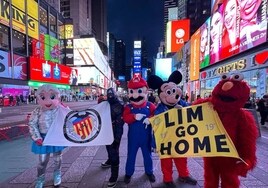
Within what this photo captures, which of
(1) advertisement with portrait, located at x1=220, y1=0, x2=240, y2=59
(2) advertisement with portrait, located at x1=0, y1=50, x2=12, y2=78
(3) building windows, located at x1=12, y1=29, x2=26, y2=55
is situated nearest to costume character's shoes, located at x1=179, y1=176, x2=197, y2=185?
(1) advertisement with portrait, located at x1=220, y1=0, x2=240, y2=59

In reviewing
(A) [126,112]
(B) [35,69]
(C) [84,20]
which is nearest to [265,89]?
(A) [126,112]

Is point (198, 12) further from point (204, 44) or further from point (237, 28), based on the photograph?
point (237, 28)

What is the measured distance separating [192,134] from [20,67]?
36.8 m

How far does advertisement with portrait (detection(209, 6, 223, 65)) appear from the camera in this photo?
29656 millimetres

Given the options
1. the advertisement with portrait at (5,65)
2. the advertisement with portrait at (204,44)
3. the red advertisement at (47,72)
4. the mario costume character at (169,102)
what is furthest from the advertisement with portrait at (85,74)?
the mario costume character at (169,102)

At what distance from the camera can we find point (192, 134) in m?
3.36

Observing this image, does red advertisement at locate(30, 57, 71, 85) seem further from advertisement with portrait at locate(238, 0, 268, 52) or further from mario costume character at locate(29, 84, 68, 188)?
mario costume character at locate(29, 84, 68, 188)

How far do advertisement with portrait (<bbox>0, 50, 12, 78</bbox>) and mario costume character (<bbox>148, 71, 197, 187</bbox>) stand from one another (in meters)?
31.4

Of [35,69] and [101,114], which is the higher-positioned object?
[35,69]

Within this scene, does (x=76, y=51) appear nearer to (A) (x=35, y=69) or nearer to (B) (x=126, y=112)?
(A) (x=35, y=69)

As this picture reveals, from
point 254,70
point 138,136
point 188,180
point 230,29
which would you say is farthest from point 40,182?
point 230,29

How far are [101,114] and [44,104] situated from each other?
0.96m

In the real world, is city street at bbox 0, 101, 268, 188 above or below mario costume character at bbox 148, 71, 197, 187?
below

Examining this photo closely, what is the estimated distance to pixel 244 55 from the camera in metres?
23.3
